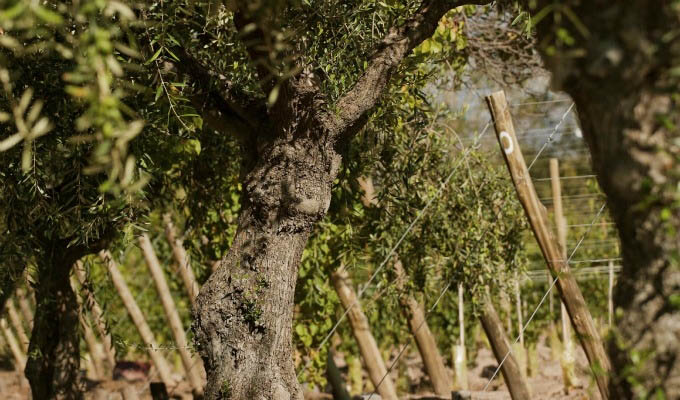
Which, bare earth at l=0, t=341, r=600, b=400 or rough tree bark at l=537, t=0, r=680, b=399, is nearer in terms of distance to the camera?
rough tree bark at l=537, t=0, r=680, b=399

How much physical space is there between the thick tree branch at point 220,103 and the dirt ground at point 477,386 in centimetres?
196

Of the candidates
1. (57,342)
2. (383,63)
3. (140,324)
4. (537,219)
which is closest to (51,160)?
(383,63)

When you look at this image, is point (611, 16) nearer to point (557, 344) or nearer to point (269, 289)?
point (269, 289)

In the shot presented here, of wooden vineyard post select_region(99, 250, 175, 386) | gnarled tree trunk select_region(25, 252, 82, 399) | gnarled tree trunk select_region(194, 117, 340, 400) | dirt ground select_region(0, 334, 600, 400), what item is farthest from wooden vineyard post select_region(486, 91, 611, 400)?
wooden vineyard post select_region(99, 250, 175, 386)

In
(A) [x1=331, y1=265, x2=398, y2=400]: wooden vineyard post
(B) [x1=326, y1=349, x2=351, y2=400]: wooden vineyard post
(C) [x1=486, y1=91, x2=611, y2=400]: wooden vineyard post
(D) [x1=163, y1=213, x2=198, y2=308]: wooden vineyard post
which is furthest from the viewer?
(D) [x1=163, y1=213, x2=198, y2=308]: wooden vineyard post

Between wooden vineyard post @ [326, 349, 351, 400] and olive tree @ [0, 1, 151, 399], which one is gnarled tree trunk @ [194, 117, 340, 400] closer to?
olive tree @ [0, 1, 151, 399]

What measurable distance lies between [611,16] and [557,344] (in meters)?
8.42

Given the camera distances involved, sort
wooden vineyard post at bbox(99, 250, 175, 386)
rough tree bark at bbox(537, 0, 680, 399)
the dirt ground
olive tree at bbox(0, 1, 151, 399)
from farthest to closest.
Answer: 1. wooden vineyard post at bbox(99, 250, 175, 386)
2. the dirt ground
3. olive tree at bbox(0, 1, 151, 399)
4. rough tree bark at bbox(537, 0, 680, 399)

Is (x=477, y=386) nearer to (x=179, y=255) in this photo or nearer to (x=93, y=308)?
(x=179, y=255)

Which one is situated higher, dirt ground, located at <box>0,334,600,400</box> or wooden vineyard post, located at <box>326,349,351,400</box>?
wooden vineyard post, located at <box>326,349,351,400</box>

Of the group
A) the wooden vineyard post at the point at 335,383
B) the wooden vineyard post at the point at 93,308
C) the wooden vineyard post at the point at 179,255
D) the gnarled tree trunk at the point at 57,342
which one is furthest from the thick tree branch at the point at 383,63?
the wooden vineyard post at the point at 179,255

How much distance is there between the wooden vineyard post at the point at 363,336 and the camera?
21.5ft

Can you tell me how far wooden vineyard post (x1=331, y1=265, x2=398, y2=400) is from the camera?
258 inches

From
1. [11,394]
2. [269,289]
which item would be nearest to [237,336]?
[269,289]
